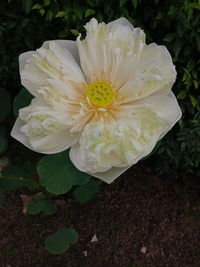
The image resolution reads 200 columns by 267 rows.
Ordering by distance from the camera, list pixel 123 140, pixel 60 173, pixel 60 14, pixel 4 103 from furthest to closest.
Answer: pixel 4 103 < pixel 60 14 < pixel 60 173 < pixel 123 140

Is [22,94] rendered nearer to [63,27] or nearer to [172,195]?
[63,27]

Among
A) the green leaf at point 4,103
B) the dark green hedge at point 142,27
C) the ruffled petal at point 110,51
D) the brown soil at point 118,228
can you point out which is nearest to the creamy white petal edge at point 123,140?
the ruffled petal at point 110,51

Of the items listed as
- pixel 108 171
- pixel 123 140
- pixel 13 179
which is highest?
pixel 123 140

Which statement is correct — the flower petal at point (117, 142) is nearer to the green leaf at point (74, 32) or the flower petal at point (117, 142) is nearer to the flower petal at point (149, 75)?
the flower petal at point (149, 75)

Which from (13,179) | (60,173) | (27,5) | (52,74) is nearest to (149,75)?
(52,74)

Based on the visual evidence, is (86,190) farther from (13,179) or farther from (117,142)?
(117,142)

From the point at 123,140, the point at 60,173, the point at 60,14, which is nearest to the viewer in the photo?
the point at 123,140
